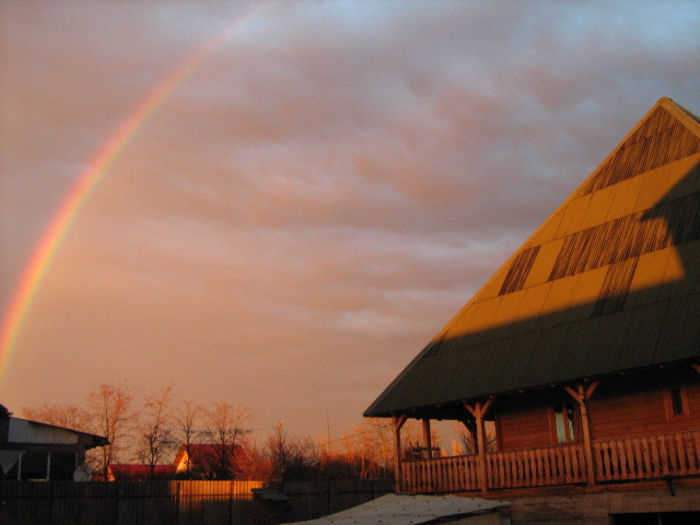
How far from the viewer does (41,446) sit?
1324 inches

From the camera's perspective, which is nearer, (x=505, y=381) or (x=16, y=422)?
(x=505, y=381)

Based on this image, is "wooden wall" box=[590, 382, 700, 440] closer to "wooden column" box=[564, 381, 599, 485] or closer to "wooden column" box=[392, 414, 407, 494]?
"wooden column" box=[564, 381, 599, 485]

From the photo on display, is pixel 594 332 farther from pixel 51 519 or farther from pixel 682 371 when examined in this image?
pixel 51 519

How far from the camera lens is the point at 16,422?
3297cm

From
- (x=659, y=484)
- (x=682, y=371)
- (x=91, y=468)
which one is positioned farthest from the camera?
(x=91, y=468)

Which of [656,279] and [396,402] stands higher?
[656,279]

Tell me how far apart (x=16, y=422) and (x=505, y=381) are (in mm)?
22226

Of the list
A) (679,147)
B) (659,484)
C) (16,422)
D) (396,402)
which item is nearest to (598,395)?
(659,484)

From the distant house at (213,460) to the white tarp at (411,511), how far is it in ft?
163

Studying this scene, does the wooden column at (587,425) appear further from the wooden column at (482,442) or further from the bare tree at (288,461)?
the bare tree at (288,461)

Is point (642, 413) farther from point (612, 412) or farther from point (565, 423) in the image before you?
point (565, 423)

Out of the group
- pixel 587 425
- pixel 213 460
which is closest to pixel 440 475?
pixel 587 425

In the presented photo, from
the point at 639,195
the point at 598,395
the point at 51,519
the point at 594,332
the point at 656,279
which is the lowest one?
the point at 51,519

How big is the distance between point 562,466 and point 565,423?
2.80 m
